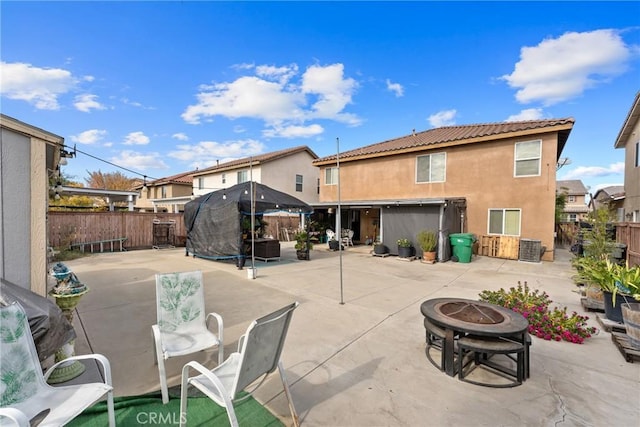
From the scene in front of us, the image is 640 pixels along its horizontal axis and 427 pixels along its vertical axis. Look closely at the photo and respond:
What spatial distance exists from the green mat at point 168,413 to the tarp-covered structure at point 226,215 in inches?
275

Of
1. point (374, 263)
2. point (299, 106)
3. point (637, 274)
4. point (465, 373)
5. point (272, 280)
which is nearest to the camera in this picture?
point (465, 373)

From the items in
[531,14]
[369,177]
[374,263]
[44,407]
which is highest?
[531,14]

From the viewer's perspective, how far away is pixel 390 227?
506 inches

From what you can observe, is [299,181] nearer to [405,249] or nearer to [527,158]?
[405,249]

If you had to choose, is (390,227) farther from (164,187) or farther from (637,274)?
(164,187)

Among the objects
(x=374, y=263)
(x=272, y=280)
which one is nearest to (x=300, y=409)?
(x=272, y=280)

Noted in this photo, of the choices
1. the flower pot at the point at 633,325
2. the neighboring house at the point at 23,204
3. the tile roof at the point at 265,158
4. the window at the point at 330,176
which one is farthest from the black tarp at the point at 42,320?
the tile roof at the point at 265,158

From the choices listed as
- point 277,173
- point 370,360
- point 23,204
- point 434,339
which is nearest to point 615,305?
point 434,339

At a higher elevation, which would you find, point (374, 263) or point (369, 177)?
point (369, 177)

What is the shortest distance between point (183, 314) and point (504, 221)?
42.0 feet

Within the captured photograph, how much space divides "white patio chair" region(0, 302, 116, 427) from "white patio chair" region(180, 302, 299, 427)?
63 centimetres

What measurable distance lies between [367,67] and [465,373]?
12.7m

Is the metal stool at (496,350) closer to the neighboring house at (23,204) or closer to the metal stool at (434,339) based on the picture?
the metal stool at (434,339)

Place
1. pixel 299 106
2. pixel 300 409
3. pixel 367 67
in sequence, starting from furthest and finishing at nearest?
1. pixel 299 106
2. pixel 367 67
3. pixel 300 409
